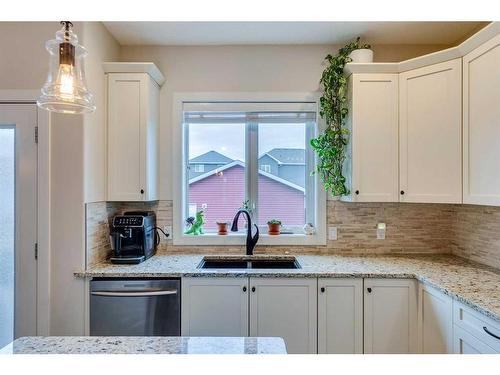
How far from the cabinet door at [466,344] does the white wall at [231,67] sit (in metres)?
2.00

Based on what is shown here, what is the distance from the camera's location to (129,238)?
2.26 meters

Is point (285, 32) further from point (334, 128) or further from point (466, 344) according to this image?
point (466, 344)

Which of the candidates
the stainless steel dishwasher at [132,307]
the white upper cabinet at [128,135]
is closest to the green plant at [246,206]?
the white upper cabinet at [128,135]

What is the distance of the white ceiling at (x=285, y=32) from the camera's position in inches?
90.6

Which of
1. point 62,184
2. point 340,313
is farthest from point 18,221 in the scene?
point 340,313

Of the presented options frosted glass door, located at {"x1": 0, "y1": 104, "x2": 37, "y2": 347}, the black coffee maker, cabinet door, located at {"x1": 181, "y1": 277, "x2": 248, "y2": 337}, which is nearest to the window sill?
the black coffee maker

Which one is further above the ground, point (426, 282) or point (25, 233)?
point (25, 233)

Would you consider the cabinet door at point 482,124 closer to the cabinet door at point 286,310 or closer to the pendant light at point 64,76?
the cabinet door at point 286,310

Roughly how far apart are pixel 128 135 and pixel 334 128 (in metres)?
1.63

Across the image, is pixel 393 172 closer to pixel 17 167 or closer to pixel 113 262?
pixel 113 262
